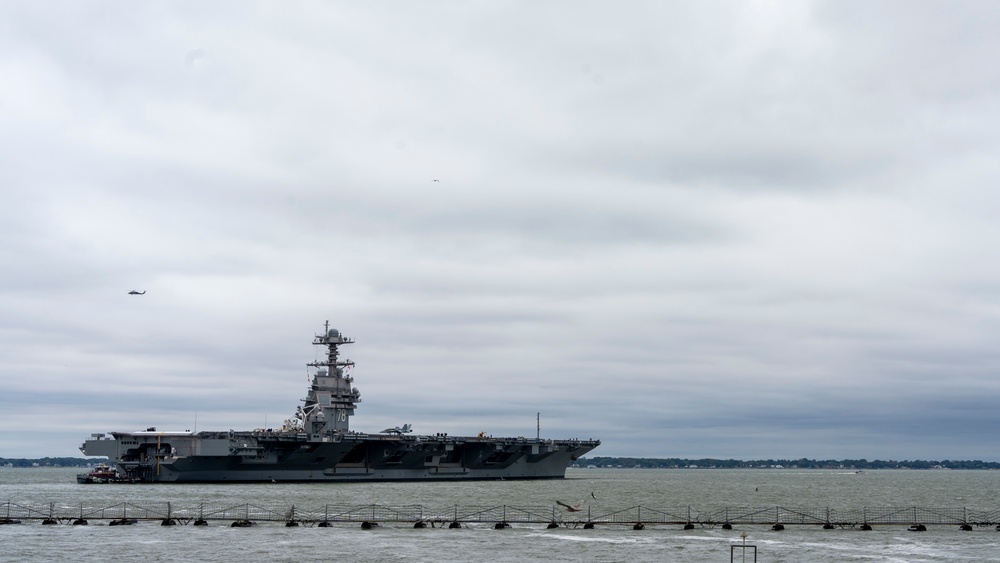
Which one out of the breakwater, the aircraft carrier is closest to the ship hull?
the aircraft carrier

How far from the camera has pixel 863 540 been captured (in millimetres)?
40719

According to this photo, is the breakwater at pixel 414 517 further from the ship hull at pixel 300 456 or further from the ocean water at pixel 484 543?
the ship hull at pixel 300 456

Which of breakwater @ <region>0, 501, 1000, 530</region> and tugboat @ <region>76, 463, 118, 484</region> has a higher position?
breakwater @ <region>0, 501, 1000, 530</region>

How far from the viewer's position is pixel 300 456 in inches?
3066

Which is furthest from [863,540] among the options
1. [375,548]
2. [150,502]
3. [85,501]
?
[85,501]

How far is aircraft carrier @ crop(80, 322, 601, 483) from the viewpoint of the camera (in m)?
74.7

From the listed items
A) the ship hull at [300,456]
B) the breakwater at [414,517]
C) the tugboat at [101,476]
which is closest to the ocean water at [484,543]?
the breakwater at [414,517]

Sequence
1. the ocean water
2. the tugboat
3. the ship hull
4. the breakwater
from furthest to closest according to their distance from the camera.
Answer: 1. the tugboat
2. the ship hull
3. the breakwater
4. the ocean water

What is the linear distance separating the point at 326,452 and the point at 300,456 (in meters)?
2.03

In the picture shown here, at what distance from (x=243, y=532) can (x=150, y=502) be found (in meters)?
19.3

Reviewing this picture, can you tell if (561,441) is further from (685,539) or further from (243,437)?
(685,539)

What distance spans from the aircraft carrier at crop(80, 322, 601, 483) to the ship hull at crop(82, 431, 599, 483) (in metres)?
0.07

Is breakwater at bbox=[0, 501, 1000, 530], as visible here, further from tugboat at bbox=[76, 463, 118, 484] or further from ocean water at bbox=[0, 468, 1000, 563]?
tugboat at bbox=[76, 463, 118, 484]

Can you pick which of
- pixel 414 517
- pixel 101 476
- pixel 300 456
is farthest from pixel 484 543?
pixel 101 476
